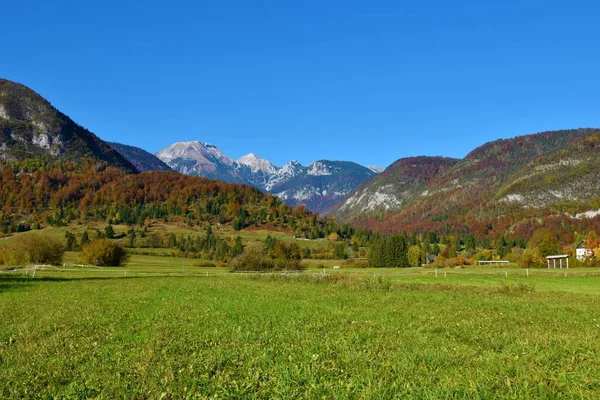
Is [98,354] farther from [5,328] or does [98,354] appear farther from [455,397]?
[455,397]

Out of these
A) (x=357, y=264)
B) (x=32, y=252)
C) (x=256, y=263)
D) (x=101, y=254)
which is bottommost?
(x=357, y=264)

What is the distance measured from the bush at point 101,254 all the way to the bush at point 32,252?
20.6 ft

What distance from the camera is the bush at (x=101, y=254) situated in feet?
397

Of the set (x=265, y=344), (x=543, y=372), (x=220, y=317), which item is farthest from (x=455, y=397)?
(x=220, y=317)

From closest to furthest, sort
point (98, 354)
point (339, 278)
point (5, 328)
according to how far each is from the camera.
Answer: point (98, 354), point (5, 328), point (339, 278)

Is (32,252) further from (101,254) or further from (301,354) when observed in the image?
(301,354)

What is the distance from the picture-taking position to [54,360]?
12789 millimetres

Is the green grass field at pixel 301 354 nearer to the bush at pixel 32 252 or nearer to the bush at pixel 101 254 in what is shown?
the bush at pixel 32 252

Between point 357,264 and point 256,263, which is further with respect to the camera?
point 357,264

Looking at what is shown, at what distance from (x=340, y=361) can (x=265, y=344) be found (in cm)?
336

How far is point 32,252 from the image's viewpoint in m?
112

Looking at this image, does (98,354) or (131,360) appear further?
(98,354)

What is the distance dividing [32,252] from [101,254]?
1558 cm

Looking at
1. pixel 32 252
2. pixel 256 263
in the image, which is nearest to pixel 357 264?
pixel 256 263
